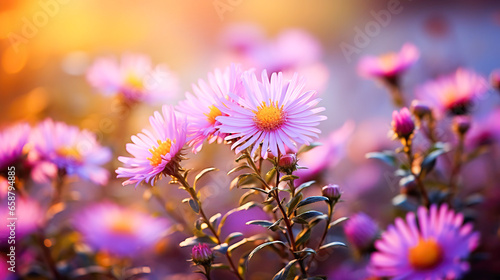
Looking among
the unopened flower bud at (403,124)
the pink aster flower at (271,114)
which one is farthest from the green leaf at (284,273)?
the unopened flower bud at (403,124)

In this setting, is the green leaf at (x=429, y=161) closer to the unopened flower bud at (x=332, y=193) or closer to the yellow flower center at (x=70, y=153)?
the unopened flower bud at (x=332, y=193)

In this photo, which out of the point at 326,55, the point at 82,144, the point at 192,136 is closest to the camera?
the point at 192,136

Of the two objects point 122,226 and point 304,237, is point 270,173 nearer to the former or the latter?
point 304,237

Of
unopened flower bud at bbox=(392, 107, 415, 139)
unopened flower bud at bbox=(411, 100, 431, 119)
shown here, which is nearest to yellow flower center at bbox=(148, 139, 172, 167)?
unopened flower bud at bbox=(392, 107, 415, 139)

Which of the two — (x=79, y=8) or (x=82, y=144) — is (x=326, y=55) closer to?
(x=79, y=8)

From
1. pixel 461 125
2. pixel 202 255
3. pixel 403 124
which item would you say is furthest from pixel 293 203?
pixel 461 125

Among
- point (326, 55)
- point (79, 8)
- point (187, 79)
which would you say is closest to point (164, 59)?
point (187, 79)
